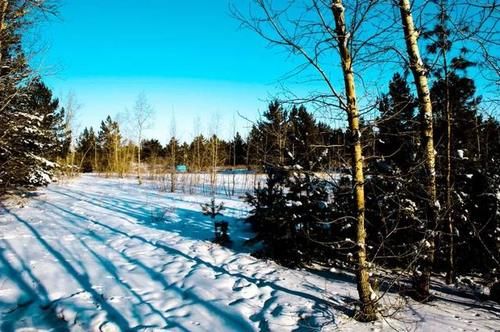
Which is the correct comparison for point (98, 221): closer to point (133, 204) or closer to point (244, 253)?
point (133, 204)

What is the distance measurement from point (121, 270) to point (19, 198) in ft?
25.9

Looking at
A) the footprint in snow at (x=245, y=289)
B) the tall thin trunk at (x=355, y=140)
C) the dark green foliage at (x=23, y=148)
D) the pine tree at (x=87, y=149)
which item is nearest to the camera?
the tall thin trunk at (x=355, y=140)

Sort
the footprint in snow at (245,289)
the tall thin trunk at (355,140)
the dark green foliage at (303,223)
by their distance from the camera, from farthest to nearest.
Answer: the dark green foliage at (303,223) < the footprint in snow at (245,289) < the tall thin trunk at (355,140)

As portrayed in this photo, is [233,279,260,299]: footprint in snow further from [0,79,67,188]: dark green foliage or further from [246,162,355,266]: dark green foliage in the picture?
[0,79,67,188]: dark green foliage

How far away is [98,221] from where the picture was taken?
9719mm

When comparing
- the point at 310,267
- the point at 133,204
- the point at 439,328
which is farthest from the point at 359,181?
the point at 133,204

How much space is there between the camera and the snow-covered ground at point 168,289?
14.4 feet

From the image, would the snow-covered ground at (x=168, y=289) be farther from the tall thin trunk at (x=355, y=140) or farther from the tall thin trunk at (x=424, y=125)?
the tall thin trunk at (x=355, y=140)

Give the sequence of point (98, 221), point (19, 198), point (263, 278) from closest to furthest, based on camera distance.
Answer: point (263, 278) < point (98, 221) < point (19, 198)

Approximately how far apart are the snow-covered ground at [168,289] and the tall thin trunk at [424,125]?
41cm

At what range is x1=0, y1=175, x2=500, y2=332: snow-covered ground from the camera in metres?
4.39

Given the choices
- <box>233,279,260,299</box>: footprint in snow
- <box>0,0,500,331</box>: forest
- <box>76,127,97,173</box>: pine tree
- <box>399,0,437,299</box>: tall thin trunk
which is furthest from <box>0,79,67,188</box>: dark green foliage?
<box>76,127,97,173</box>: pine tree

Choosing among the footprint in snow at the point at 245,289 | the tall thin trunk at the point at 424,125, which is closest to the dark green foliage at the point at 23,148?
the footprint in snow at the point at 245,289

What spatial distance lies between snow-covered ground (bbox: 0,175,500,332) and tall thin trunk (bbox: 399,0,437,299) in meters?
0.41
